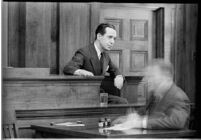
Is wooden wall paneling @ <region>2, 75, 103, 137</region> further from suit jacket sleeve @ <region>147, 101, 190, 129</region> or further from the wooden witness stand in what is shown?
suit jacket sleeve @ <region>147, 101, 190, 129</region>

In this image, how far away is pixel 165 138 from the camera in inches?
200

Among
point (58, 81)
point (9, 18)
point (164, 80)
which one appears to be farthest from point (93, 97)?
point (9, 18)

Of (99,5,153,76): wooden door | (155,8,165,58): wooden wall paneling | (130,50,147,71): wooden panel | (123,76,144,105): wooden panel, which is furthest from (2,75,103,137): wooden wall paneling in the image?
(155,8,165,58): wooden wall paneling

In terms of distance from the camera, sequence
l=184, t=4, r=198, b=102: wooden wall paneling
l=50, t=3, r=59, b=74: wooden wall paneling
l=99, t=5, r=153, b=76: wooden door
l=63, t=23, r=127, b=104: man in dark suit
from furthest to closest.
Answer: l=99, t=5, r=153, b=76: wooden door → l=50, t=3, r=59, b=74: wooden wall paneling → l=63, t=23, r=127, b=104: man in dark suit → l=184, t=4, r=198, b=102: wooden wall paneling

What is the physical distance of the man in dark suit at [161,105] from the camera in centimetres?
521

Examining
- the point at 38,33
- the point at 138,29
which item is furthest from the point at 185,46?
the point at 38,33

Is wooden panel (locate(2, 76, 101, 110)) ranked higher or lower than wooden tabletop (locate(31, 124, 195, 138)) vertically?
higher

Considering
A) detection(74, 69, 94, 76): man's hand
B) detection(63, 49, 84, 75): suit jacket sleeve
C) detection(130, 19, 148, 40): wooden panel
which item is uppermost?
detection(130, 19, 148, 40): wooden panel

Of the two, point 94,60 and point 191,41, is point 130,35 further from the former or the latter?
point 191,41

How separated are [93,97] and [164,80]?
0.77 meters

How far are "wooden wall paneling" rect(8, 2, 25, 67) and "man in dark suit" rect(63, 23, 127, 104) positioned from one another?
54 cm

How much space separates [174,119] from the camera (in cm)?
520

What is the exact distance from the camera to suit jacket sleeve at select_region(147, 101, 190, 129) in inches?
204

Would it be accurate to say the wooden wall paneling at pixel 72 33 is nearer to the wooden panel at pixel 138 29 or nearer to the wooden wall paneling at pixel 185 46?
the wooden panel at pixel 138 29
